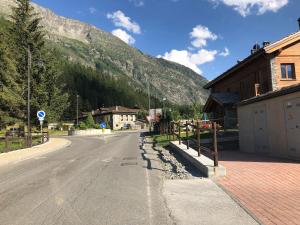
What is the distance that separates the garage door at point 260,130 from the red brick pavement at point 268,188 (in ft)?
8.28

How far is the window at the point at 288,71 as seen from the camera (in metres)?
24.4

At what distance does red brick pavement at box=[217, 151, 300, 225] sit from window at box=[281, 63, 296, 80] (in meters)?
13.1

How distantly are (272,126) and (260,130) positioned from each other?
46.1 inches

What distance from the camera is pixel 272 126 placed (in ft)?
48.4

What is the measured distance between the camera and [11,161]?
685 inches

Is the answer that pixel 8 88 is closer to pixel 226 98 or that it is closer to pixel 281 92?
pixel 226 98

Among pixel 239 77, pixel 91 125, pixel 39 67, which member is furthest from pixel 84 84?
pixel 239 77

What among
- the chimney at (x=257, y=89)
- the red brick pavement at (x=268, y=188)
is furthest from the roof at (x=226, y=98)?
the red brick pavement at (x=268, y=188)

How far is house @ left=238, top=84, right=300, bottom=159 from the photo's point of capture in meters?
13.2

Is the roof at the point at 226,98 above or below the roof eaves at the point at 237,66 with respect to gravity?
below

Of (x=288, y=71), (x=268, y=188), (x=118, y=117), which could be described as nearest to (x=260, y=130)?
(x=268, y=188)

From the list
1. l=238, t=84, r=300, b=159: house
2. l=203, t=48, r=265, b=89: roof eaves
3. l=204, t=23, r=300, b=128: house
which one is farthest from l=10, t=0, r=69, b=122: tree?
l=238, t=84, r=300, b=159: house

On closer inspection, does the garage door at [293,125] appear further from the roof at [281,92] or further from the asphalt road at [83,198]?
the asphalt road at [83,198]

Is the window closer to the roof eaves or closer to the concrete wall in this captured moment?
the roof eaves
